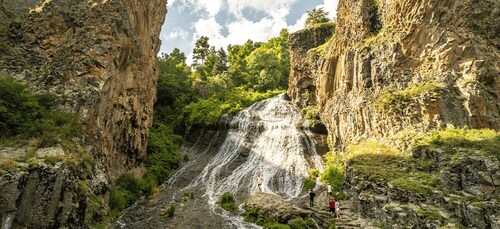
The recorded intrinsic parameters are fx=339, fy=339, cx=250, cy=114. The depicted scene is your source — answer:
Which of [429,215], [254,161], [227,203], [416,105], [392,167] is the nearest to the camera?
[429,215]

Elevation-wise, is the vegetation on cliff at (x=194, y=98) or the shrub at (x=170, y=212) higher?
the vegetation on cliff at (x=194, y=98)

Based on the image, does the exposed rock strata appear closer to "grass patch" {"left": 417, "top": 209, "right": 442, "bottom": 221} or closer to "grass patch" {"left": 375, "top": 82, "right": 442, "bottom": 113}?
"grass patch" {"left": 417, "top": 209, "right": 442, "bottom": 221}

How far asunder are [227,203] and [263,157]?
10636 mm

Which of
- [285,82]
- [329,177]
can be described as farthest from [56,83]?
[285,82]

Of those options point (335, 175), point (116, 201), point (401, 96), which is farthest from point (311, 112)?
point (116, 201)

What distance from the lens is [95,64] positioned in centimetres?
2252

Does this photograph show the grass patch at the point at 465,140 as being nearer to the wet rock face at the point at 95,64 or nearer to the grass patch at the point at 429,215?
the grass patch at the point at 429,215

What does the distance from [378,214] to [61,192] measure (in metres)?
14.7

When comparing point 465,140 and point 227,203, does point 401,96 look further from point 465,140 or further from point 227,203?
point 227,203

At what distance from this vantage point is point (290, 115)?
42594 mm

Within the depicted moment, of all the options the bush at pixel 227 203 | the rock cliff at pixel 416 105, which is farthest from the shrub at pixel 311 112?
the bush at pixel 227 203

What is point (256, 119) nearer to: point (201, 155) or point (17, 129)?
point (201, 155)

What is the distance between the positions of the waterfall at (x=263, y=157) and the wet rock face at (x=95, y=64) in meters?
7.62

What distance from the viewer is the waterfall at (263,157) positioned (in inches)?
1125
